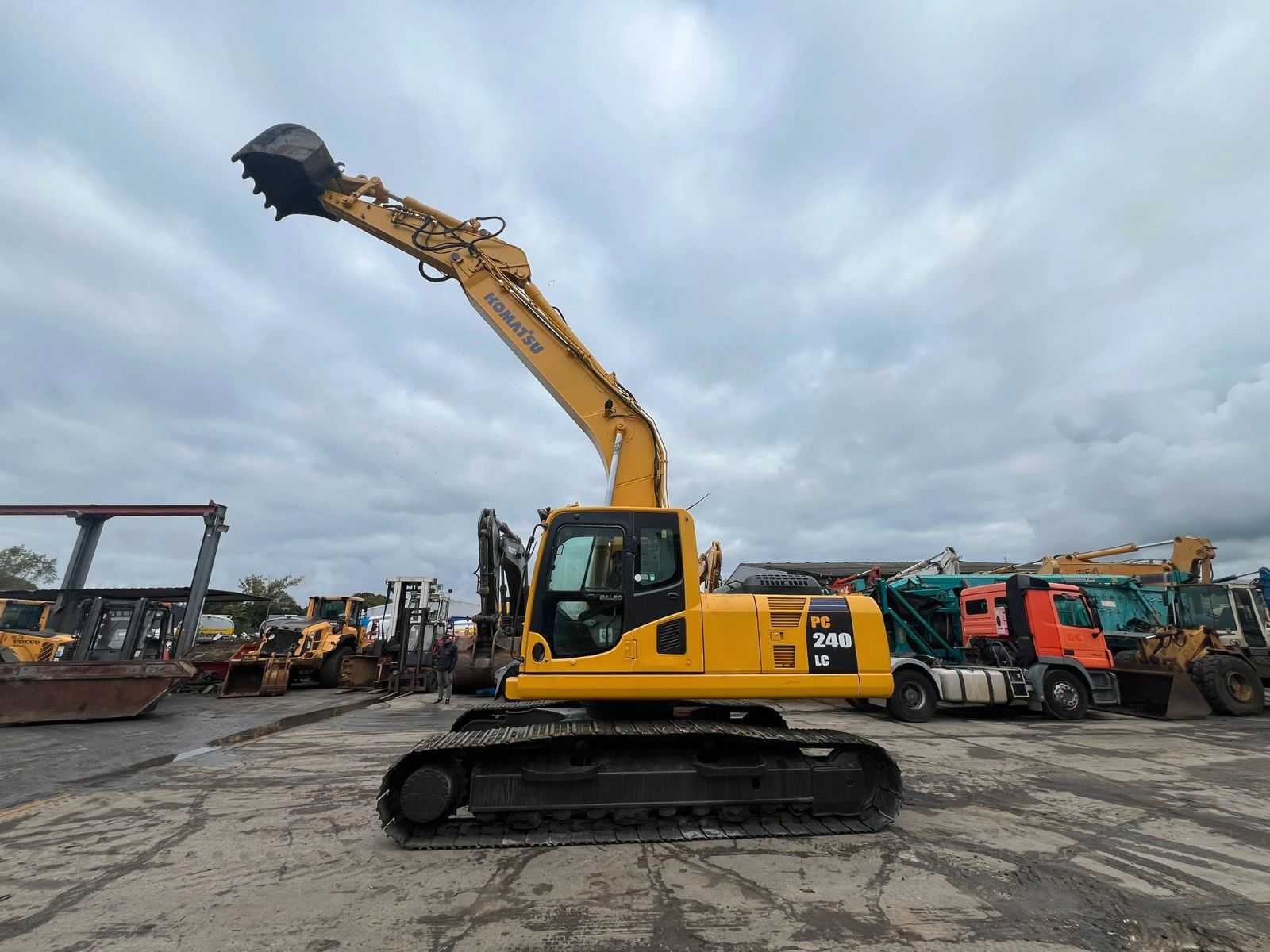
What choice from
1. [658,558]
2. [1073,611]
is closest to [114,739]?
[658,558]

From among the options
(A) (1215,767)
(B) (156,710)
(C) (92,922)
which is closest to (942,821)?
(A) (1215,767)

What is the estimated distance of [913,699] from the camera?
1079 cm

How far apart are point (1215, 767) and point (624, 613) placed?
7966 millimetres

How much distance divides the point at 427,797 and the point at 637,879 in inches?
62.1

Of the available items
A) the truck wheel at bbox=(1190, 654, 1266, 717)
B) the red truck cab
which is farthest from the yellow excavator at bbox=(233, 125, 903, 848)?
the truck wheel at bbox=(1190, 654, 1266, 717)

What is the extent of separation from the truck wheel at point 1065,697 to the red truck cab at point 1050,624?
0.40 meters

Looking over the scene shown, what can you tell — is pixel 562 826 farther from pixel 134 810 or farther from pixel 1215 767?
pixel 1215 767

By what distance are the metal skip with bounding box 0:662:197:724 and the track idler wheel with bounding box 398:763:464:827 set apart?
28.1 feet

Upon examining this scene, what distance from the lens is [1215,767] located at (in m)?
7.05

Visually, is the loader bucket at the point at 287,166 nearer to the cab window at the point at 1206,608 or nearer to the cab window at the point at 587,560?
the cab window at the point at 587,560

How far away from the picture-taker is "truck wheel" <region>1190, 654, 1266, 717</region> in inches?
444

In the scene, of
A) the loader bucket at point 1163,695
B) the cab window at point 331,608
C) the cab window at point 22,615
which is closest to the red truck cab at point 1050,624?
the loader bucket at point 1163,695

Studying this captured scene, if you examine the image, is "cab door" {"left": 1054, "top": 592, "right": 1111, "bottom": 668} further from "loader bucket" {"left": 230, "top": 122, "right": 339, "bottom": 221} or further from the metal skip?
the metal skip

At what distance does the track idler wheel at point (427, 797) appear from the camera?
4070 millimetres
